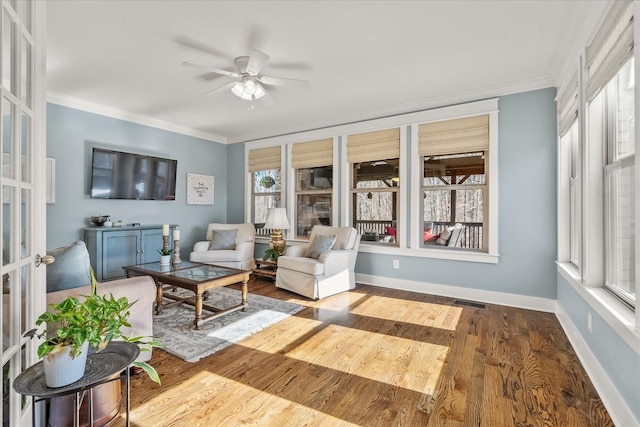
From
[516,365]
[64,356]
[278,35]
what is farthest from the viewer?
[278,35]

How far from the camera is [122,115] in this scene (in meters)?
4.61

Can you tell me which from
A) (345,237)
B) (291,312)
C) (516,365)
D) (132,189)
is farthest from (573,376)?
(132,189)

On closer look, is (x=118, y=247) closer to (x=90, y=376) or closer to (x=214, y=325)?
(x=214, y=325)

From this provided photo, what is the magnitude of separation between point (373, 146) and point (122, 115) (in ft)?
12.5

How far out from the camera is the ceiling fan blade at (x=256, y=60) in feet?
8.43

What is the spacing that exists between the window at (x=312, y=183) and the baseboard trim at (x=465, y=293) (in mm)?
1229

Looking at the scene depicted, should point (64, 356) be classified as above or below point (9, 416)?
above

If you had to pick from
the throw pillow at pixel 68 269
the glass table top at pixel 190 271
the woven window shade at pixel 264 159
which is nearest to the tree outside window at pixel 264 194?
the woven window shade at pixel 264 159

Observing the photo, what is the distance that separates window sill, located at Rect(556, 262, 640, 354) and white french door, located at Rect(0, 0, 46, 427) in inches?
103

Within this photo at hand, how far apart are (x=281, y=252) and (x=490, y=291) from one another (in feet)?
9.72

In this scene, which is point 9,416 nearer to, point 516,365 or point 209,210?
point 516,365

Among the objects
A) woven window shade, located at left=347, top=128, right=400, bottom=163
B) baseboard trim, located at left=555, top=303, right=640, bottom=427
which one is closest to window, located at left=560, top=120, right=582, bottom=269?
baseboard trim, located at left=555, top=303, right=640, bottom=427

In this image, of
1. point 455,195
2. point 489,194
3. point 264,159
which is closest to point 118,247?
point 264,159

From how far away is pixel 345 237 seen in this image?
4.39m
